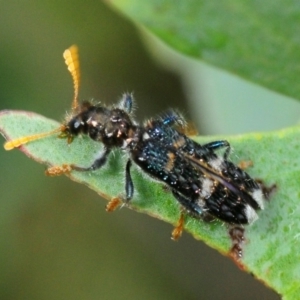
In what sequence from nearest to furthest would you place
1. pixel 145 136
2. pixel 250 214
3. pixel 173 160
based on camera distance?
pixel 250 214 < pixel 173 160 < pixel 145 136

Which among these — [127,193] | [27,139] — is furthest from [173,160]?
[27,139]

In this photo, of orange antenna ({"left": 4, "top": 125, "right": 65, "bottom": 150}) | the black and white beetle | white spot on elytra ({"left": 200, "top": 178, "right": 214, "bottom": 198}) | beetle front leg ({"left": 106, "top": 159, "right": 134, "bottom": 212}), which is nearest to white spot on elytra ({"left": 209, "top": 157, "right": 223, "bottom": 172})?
the black and white beetle

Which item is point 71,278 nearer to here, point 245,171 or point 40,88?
point 40,88

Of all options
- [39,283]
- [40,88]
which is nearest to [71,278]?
[39,283]

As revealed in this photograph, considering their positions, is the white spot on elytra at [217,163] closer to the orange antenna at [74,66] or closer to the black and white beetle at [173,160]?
the black and white beetle at [173,160]

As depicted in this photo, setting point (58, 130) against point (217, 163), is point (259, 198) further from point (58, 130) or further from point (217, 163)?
point (58, 130)

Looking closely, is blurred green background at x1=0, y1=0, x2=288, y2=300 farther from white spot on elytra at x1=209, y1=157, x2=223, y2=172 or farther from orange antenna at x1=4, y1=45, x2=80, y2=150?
white spot on elytra at x1=209, y1=157, x2=223, y2=172
